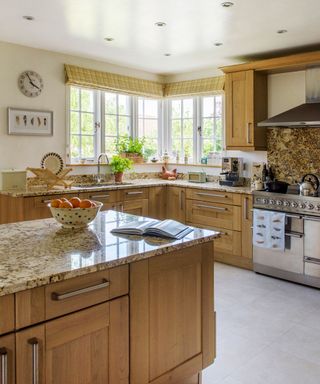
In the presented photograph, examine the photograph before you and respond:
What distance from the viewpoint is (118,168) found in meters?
5.32

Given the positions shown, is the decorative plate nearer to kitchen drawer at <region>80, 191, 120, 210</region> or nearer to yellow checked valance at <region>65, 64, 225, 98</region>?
kitchen drawer at <region>80, 191, 120, 210</region>

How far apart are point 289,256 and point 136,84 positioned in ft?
10.4

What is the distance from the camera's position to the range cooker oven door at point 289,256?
13.1ft

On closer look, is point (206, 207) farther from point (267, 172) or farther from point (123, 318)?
point (123, 318)

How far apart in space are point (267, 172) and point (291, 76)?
1.16 metres

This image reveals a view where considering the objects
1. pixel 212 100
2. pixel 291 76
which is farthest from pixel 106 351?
pixel 212 100

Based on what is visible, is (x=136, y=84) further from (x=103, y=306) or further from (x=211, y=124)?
(x=103, y=306)

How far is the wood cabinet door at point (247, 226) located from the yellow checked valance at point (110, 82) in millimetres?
2294

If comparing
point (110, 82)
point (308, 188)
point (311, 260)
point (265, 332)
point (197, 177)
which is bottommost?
point (265, 332)

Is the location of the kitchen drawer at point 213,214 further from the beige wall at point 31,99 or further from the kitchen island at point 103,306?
the kitchen island at point 103,306

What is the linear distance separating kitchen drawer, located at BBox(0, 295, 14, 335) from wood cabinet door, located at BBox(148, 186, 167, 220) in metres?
3.80

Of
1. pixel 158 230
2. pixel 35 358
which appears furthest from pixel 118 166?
pixel 35 358

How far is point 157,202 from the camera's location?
5266 mm

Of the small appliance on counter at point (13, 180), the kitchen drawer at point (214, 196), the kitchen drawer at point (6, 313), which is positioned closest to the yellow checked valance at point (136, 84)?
the small appliance on counter at point (13, 180)
